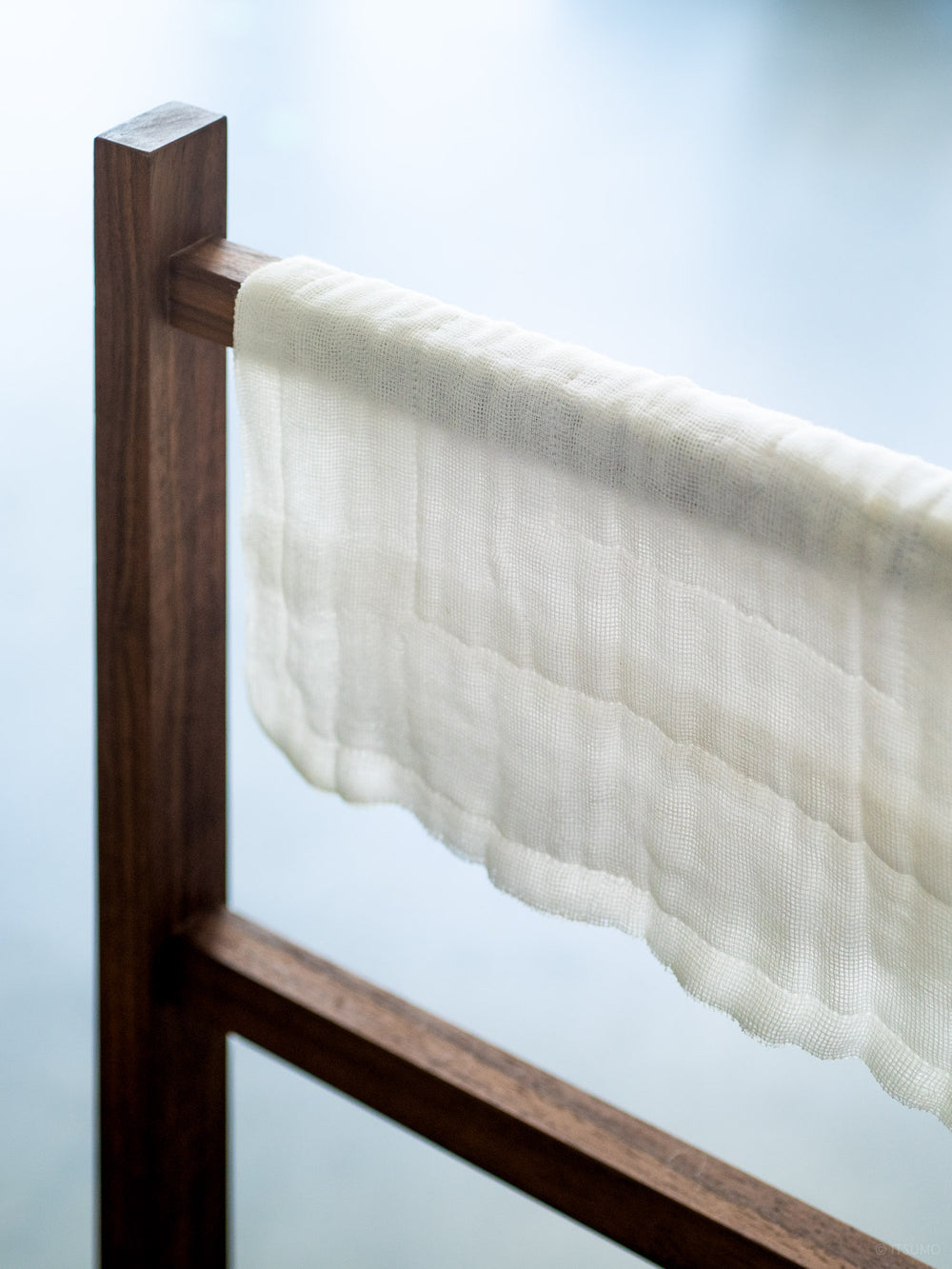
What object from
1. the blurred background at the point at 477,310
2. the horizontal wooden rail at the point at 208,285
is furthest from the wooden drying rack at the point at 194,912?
the blurred background at the point at 477,310

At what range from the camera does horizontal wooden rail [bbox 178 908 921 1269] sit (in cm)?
62

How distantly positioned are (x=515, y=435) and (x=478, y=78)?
270 centimetres

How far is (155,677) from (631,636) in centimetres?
23

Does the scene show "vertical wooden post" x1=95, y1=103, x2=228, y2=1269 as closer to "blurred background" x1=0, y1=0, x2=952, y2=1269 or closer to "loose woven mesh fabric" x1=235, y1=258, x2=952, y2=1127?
"loose woven mesh fabric" x1=235, y1=258, x2=952, y2=1127

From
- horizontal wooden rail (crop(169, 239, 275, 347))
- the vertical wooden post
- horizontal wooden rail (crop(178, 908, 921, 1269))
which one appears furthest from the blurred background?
horizontal wooden rail (crop(169, 239, 275, 347))

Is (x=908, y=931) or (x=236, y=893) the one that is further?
(x=236, y=893)

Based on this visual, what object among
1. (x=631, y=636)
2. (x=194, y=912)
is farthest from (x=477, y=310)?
(x=631, y=636)

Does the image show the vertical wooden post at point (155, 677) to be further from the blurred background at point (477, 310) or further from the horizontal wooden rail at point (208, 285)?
the blurred background at point (477, 310)

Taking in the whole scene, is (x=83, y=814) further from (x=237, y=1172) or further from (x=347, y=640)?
(x=347, y=640)

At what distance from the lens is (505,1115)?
0.66 meters

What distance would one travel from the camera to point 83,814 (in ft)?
4.98

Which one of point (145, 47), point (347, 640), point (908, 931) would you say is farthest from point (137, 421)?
point (145, 47)

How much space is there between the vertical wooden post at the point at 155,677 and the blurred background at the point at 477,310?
41 cm

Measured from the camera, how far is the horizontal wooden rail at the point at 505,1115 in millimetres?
623
